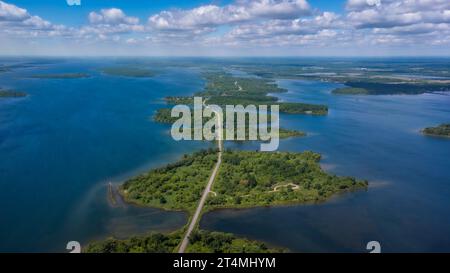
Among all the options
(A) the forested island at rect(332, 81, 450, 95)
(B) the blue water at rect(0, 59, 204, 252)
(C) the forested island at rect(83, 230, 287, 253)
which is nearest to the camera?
(C) the forested island at rect(83, 230, 287, 253)

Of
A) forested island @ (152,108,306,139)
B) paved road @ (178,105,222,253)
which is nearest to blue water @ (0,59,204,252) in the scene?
paved road @ (178,105,222,253)

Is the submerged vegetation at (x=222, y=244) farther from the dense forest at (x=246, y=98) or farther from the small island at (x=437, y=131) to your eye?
the small island at (x=437, y=131)

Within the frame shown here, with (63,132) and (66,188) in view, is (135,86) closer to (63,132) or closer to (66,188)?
(63,132)

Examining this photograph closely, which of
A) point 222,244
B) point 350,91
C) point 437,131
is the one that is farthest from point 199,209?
point 350,91

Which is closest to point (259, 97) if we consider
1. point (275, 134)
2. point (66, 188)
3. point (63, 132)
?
point (275, 134)

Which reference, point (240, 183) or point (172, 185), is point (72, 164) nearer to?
point (172, 185)

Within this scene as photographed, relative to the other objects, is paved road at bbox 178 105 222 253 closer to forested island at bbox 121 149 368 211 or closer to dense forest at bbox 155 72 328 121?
forested island at bbox 121 149 368 211

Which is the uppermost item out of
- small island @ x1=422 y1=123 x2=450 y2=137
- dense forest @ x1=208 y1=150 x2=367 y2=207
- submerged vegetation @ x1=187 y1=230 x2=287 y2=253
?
small island @ x1=422 y1=123 x2=450 y2=137
